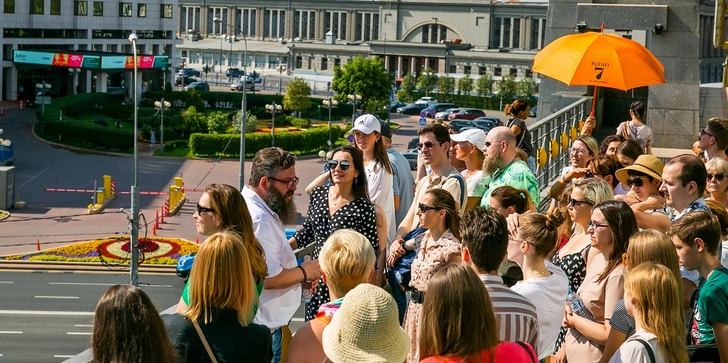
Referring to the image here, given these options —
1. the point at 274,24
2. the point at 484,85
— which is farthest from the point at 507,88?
the point at 274,24

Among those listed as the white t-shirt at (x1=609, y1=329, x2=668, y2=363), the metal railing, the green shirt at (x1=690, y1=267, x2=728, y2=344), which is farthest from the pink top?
the metal railing

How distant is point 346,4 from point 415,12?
10.8 metres

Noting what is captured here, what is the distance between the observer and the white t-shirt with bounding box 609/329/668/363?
604cm

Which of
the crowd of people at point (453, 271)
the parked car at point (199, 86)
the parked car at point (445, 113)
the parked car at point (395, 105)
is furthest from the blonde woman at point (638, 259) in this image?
the parked car at point (199, 86)

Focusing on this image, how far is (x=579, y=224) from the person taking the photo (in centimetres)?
845

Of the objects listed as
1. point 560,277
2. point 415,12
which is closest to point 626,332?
point 560,277

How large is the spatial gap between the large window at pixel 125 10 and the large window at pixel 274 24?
4171 cm

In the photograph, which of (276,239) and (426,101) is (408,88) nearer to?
(426,101)

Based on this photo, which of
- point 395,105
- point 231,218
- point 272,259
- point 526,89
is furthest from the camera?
point 526,89

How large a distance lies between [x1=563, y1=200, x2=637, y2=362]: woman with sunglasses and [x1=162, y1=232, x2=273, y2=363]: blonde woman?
2284 millimetres

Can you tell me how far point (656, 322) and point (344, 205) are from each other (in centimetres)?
300

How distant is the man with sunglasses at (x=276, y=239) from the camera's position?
7.66m

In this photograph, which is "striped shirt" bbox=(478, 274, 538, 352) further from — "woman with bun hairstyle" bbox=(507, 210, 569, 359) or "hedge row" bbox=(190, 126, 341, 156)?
"hedge row" bbox=(190, 126, 341, 156)

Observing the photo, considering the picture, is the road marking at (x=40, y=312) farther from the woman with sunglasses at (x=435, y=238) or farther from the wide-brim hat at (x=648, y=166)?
the woman with sunglasses at (x=435, y=238)
